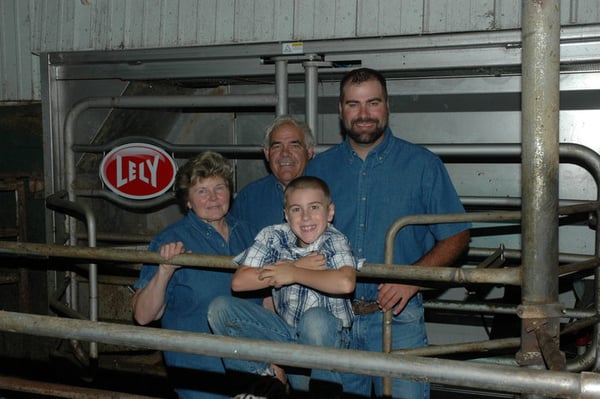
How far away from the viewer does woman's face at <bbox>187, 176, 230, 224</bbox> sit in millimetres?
2811

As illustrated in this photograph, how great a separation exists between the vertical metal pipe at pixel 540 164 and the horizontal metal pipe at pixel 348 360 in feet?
1.46

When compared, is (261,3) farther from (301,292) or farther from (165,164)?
(301,292)

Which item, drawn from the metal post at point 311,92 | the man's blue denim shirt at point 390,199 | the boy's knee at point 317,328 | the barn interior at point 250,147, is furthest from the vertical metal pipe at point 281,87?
the boy's knee at point 317,328

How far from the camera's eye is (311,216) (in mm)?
2494

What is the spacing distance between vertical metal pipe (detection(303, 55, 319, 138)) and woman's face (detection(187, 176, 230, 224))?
1.01 meters

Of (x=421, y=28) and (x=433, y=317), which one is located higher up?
(x=421, y=28)

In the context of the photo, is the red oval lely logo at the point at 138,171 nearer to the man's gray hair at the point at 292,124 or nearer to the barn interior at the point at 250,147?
the barn interior at the point at 250,147

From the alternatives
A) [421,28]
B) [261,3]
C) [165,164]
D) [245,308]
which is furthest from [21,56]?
[245,308]

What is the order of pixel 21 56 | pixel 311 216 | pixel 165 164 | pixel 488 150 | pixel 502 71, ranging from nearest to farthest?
pixel 311 216 < pixel 488 150 < pixel 502 71 < pixel 165 164 < pixel 21 56

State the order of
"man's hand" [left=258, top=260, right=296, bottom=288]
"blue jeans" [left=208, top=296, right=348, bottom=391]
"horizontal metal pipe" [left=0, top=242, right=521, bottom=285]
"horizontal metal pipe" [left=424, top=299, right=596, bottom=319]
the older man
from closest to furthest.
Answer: "horizontal metal pipe" [left=0, top=242, right=521, bottom=285] → "man's hand" [left=258, top=260, right=296, bottom=288] → "blue jeans" [left=208, top=296, right=348, bottom=391] → the older man → "horizontal metal pipe" [left=424, top=299, right=596, bottom=319]

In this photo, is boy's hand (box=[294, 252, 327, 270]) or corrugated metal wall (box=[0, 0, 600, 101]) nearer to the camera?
boy's hand (box=[294, 252, 327, 270])

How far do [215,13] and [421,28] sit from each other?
47.1 inches

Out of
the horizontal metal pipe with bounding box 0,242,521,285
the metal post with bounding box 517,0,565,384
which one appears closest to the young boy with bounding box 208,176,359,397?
the horizontal metal pipe with bounding box 0,242,521,285

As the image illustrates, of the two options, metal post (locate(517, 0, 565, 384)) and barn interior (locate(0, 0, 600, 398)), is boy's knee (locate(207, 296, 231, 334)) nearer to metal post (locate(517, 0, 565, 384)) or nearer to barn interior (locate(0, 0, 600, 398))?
metal post (locate(517, 0, 565, 384))
